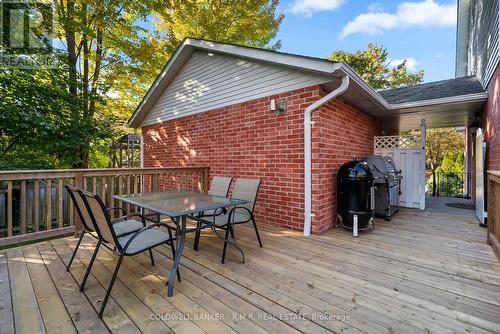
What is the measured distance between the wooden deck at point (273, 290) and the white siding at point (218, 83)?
9.08 ft

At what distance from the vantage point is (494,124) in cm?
416

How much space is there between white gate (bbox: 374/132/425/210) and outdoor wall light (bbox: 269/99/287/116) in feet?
12.9

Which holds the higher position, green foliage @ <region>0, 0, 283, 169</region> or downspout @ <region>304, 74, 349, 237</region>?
green foliage @ <region>0, 0, 283, 169</region>

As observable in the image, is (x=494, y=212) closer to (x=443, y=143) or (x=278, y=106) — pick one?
(x=278, y=106)

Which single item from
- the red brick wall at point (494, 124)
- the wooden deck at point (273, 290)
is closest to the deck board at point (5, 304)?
the wooden deck at point (273, 290)

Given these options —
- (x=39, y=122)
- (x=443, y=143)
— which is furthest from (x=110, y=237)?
(x=443, y=143)

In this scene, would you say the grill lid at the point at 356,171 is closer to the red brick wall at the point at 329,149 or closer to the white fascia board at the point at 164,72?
the red brick wall at the point at 329,149

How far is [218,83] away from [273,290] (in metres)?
4.57

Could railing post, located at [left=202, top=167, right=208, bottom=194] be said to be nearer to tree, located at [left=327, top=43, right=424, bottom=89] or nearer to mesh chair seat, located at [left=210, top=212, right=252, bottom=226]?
mesh chair seat, located at [left=210, top=212, right=252, bottom=226]

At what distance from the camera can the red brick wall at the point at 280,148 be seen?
155 inches

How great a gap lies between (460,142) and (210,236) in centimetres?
1685

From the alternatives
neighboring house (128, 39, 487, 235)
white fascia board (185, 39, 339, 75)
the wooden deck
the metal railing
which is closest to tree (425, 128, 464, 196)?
the metal railing

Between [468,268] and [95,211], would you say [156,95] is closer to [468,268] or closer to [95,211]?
[95,211]

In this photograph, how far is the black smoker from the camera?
12.5 ft
